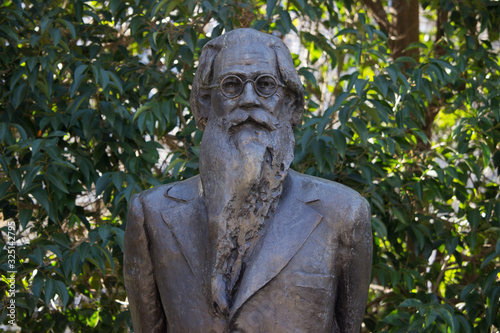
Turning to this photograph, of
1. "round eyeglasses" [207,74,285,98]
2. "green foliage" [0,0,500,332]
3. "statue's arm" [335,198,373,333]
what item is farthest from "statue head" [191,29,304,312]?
"green foliage" [0,0,500,332]

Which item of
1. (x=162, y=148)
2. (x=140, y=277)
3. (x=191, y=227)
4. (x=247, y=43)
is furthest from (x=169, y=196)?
(x=162, y=148)

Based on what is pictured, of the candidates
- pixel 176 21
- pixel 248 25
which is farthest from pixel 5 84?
pixel 248 25

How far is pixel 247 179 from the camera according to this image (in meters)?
2.95

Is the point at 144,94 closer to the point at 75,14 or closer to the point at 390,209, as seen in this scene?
the point at 75,14

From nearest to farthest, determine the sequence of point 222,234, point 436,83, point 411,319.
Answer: point 222,234 → point 411,319 → point 436,83

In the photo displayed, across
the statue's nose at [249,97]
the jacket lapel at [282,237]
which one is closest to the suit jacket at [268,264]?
the jacket lapel at [282,237]

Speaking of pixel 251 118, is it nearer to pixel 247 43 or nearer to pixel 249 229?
pixel 247 43

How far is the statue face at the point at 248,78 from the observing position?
9.80 feet

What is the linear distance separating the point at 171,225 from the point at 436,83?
239cm

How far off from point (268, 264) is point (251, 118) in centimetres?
52

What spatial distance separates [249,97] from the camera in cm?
297

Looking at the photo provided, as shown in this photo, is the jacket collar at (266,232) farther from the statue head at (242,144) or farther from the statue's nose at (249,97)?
the statue's nose at (249,97)

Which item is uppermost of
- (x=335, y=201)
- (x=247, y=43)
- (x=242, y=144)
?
(x=247, y=43)

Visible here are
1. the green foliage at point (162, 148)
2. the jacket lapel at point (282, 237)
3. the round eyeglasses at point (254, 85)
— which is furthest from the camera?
the green foliage at point (162, 148)
